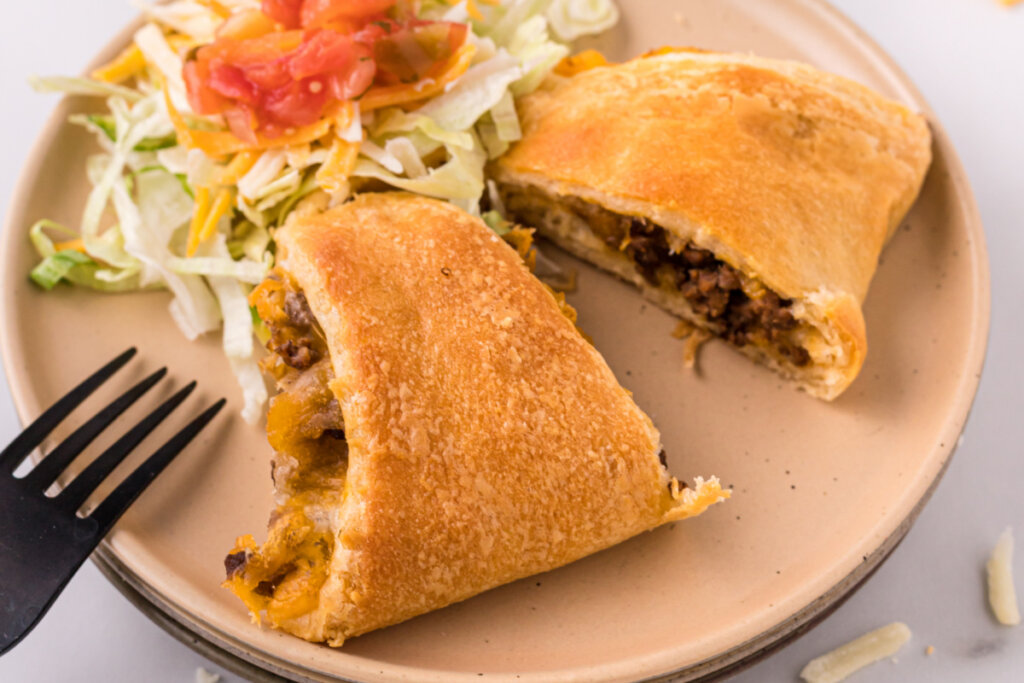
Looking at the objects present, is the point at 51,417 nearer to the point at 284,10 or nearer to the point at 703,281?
the point at 284,10

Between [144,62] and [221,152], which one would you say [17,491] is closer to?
[221,152]

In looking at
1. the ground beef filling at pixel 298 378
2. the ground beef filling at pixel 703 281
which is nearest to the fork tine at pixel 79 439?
the ground beef filling at pixel 298 378

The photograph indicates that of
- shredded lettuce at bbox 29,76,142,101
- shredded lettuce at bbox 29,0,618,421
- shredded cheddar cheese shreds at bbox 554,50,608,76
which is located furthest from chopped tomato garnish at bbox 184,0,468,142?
shredded cheddar cheese shreds at bbox 554,50,608,76

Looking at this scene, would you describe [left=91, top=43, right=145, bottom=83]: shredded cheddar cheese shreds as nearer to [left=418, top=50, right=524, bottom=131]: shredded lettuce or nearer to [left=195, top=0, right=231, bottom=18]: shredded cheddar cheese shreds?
[left=195, top=0, right=231, bottom=18]: shredded cheddar cheese shreds

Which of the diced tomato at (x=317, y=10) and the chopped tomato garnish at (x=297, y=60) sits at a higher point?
the diced tomato at (x=317, y=10)

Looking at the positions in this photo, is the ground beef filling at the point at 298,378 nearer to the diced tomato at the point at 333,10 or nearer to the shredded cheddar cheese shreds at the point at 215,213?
the shredded cheddar cheese shreds at the point at 215,213
